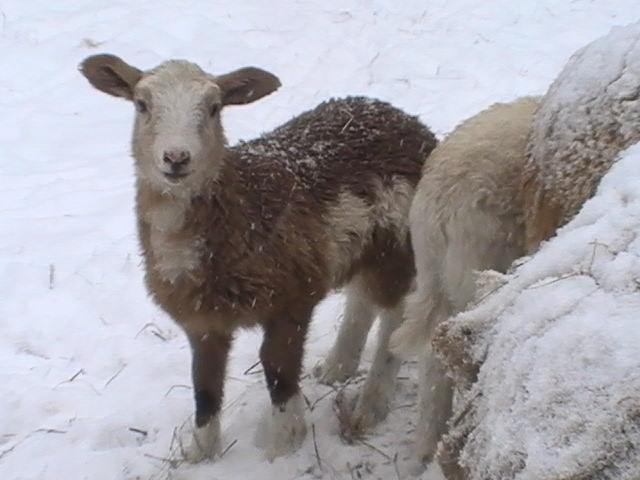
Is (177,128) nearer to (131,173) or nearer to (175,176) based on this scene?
(175,176)

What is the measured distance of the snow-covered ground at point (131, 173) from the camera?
194 inches

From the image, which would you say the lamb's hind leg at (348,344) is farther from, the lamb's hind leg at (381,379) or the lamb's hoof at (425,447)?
the lamb's hoof at (425,447)

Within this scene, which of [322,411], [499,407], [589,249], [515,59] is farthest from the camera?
[515,59]

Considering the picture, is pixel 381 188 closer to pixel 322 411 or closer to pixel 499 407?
pixel 322 411

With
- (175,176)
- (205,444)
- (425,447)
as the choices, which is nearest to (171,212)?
(175,176)

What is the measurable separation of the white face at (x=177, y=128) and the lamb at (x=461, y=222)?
1.00m

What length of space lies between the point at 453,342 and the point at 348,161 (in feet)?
8.33

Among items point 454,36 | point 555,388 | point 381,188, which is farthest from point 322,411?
point 454,36

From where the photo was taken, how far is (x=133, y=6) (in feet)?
35.6

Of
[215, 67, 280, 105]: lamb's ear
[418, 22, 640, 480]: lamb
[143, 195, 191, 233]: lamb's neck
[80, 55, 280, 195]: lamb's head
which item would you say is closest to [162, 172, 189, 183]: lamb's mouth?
[80, 55, 280, 195]: lamb's head

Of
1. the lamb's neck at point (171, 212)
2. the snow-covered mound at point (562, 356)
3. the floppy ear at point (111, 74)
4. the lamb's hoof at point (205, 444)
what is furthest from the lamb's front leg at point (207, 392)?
the snow-covered mound at point (562, 356)

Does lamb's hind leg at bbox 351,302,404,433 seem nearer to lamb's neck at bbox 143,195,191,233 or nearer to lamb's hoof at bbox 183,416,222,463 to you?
lamb's hoof at bbox 183,416,222,463

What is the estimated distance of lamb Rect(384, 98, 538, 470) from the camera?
3988 millimetres

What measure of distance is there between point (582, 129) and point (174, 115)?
5.99ft
